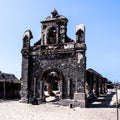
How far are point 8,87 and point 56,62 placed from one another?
12389 millimetres

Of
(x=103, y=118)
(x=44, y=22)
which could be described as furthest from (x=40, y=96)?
(x=103, y=118)

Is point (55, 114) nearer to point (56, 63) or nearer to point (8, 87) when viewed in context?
point (56, 63)

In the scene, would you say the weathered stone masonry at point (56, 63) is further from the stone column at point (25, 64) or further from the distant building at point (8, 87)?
the distant building at point (8, 87)

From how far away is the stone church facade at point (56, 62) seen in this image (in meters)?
22.0

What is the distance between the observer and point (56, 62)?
23266 millimetres

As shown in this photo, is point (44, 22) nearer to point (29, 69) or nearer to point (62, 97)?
point (29, 69)

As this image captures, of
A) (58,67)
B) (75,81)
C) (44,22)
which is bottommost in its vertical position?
(75,81)

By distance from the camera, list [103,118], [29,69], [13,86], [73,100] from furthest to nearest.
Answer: [13,86]
[29,69]
[73,100]
[103,118]

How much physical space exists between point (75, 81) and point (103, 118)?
25.3ft

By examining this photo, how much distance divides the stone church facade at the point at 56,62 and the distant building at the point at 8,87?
818cm

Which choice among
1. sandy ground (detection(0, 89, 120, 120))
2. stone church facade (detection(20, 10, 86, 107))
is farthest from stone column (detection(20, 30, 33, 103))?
sandy ground (detection(0, 89, 120, 120))

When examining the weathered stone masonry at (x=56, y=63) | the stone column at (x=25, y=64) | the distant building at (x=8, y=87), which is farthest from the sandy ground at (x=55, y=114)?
the distant building at (x=8, y=87)

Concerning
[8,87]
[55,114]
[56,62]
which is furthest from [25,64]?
[8,87]

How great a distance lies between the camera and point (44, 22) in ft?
80.7
